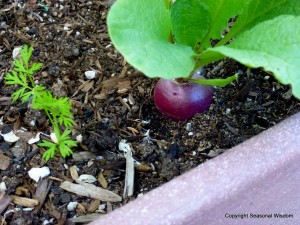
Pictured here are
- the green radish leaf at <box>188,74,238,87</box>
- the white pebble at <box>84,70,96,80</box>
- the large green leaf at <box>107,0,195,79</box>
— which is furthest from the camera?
the white pebble at <box>84,70,96,80</box>

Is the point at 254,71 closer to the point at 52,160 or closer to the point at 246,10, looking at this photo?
the point at 246,10

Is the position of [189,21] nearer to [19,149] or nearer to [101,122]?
[101,122]

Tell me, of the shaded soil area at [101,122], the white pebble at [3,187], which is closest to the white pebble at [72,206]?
the shaded soil area at [101,122]

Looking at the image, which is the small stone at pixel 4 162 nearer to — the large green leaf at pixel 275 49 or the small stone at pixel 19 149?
the small stone at pixel 19 149

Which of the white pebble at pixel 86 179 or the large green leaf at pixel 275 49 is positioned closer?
the large green leaf at pixel 275 49

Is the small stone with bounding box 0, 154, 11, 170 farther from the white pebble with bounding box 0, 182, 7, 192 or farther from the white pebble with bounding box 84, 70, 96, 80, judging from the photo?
the white pebble with bounding box 84, 70, 96, 80

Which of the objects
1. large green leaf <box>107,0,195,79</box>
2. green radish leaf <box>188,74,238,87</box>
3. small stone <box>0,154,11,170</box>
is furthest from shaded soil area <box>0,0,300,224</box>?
large green leaf <box>107,0,195,79</box>

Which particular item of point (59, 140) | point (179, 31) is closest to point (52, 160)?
point (59, 140)

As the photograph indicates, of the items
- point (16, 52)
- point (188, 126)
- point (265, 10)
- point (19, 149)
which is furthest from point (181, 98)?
point (16, 52)
